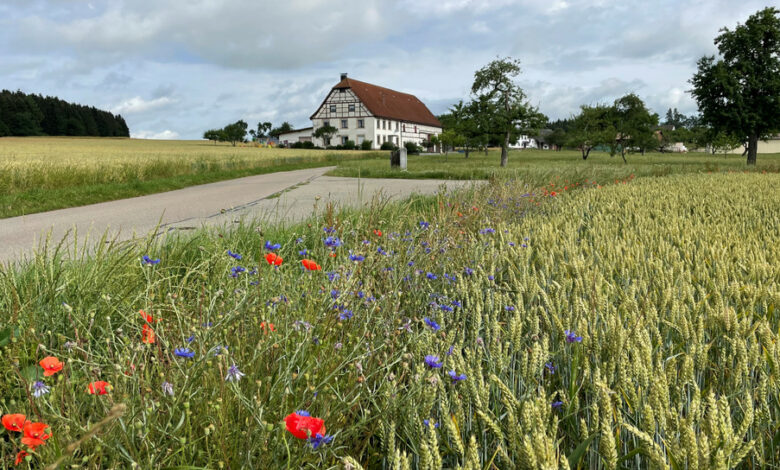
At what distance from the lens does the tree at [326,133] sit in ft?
251

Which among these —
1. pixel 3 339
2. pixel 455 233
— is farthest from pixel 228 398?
pixel 455 233

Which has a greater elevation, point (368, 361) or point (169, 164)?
point (169, 164)

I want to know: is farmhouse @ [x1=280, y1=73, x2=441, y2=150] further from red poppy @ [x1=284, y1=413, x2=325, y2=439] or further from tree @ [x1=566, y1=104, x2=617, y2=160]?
red poppy @ [x1=284, y1=413, x2=325, y2=439]

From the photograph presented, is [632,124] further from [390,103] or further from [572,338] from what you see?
[572,338]

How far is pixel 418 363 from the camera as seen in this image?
2.00 meters

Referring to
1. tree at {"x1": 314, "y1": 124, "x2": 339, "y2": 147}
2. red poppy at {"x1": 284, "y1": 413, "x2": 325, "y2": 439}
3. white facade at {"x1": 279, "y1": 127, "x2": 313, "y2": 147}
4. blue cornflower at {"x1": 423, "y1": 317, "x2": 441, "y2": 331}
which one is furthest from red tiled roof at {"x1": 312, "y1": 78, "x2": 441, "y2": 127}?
red poppy at {"x1": 284, "y1": 413, "x2": 325, "y2": 439}

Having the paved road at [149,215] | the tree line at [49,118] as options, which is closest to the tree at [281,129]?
the tree line at [49,118]

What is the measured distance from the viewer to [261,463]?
1.42 m

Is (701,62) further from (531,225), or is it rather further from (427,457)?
(427,457)

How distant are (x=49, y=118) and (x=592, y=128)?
96.1 meters

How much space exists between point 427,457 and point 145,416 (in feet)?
2.86

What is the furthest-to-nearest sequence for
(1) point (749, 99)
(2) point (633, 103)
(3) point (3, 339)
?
1. (2) point (633, 103)
2. (1) point (749, 99)
3. (3) point (3, 339)

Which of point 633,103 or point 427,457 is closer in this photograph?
point 427,457

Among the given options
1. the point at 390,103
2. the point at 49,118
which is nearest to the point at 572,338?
the point at 390,103
